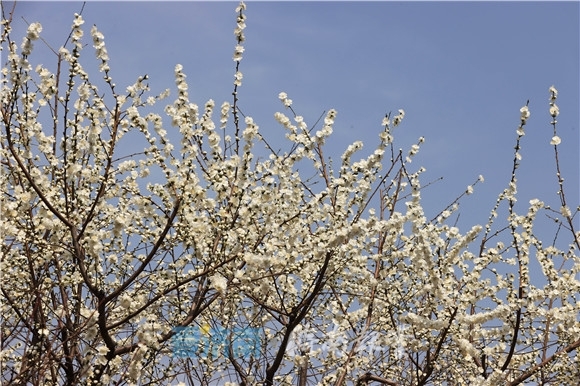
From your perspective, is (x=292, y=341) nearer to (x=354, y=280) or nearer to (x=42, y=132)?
(x=354, y=280)

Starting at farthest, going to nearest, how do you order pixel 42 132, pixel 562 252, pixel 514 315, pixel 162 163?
pixel 562 252, pixel 514 315, pixel 42 132, pixel 162 163

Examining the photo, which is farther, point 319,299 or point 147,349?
point 319,299

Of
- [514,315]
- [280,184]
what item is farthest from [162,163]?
[514,315]

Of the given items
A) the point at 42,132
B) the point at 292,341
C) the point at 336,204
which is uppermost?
the point at 42,132

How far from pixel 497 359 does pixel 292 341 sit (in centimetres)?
277

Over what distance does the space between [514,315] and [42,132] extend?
200 inches

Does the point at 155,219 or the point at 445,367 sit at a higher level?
the point at 155,219

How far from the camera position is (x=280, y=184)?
21.7 feet

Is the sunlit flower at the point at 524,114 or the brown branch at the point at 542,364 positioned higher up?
the sunlit flower at the point at 524,114

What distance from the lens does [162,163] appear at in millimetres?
5867

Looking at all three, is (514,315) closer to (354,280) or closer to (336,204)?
(354,280)

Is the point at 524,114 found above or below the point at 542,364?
above

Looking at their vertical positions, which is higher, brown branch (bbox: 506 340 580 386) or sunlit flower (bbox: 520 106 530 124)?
sunlit flower (bbox: 520 106 530 124)

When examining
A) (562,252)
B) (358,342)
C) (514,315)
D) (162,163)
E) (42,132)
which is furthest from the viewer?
(562,252)
